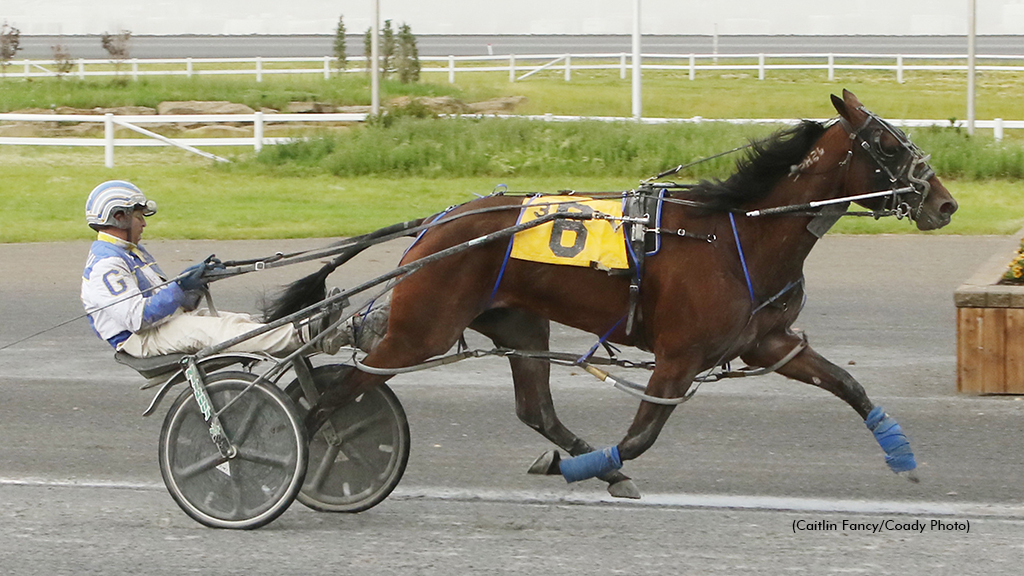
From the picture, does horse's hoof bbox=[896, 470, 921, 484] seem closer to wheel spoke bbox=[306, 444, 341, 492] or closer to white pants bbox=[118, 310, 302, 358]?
wheel spoke bbox=[306, 444, 341, 492]

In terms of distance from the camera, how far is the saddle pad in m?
5.28

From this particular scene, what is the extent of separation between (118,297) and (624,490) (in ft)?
7.31

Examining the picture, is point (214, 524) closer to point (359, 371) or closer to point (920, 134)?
point (359, 371)

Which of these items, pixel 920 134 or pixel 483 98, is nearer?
pixel 920 134

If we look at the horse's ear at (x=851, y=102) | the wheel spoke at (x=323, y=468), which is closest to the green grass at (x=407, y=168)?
the wheel spoke at (x=323, y=468)

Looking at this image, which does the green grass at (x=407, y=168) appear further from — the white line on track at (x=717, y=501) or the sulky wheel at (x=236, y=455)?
the sulky wheel at (x=236, y=455)

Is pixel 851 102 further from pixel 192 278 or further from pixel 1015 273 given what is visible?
pixel 1015 273

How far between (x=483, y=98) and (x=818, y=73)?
8.28 m

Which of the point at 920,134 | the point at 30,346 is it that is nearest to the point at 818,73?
the point at 920,134

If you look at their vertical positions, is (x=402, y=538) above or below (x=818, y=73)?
below

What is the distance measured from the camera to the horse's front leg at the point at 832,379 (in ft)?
17.6

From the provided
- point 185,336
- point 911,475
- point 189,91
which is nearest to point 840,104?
point 911,475

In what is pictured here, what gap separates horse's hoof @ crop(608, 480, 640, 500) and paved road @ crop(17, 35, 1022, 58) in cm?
3063

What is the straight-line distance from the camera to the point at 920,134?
58.6ft
